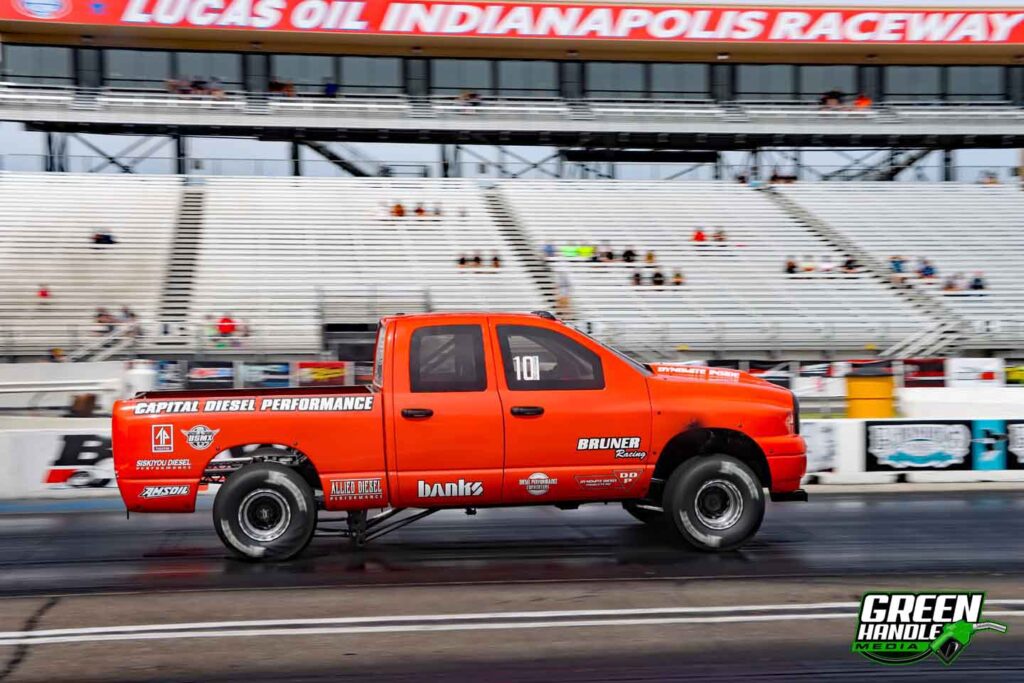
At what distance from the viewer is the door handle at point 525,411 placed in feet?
25.9

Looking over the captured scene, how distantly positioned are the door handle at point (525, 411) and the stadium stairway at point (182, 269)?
18.5 m

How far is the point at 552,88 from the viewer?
3775 cm

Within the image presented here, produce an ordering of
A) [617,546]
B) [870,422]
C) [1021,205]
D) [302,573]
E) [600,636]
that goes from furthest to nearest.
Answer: [1021,205] < [870,422] < [617,546] < [302,573] < [600,636]

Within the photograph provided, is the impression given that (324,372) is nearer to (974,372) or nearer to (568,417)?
(974,372)

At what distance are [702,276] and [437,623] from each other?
78.5 feet

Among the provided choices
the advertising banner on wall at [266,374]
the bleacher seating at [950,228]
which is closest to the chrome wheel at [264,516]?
the advertising banner on wall at [266,374]

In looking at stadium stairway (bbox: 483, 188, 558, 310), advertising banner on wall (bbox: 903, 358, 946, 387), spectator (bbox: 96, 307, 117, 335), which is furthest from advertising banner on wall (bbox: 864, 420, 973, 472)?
spectator (bbox: 96, 307, 117, 335)

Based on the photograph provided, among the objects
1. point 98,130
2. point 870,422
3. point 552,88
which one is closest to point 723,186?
point 552,88

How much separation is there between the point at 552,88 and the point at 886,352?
16.9 m

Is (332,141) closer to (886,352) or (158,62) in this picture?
(158,62)

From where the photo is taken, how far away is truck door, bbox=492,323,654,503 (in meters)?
A: 7.93

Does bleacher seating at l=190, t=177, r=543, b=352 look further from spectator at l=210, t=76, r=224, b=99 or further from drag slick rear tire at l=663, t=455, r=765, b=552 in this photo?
drag slick rear tire at l=663, t=455, r=765, b=552

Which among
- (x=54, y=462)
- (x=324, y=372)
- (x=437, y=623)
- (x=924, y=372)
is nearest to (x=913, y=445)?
(x=437, y=623)

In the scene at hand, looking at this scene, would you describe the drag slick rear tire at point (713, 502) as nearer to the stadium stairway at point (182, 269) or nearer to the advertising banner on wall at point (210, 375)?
the advertising banner on wall at point (210, 375)
